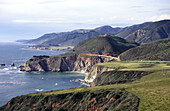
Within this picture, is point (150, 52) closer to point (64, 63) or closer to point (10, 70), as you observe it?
point (64, 63)

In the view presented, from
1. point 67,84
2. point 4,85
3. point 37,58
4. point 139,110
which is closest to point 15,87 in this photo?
point 4,85

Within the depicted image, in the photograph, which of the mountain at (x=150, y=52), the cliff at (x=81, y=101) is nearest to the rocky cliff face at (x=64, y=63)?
the mountain at (x=150, y=52)

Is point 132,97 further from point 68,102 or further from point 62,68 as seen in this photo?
point 62,68

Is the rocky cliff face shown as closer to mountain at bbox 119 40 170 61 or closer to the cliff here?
mountain at bbox 119 40 170 61

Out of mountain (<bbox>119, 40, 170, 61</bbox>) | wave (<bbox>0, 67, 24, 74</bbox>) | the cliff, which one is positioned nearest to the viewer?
the cliff

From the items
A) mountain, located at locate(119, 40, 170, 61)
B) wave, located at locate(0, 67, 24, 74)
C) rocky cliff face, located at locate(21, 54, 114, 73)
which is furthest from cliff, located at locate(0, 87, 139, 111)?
rocky cliff face, located at locate(21, 54, 114, 73)

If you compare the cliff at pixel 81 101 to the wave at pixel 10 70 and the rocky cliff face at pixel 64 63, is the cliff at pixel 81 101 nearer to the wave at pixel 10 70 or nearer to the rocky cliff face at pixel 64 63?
the wave at pixel 10 70
